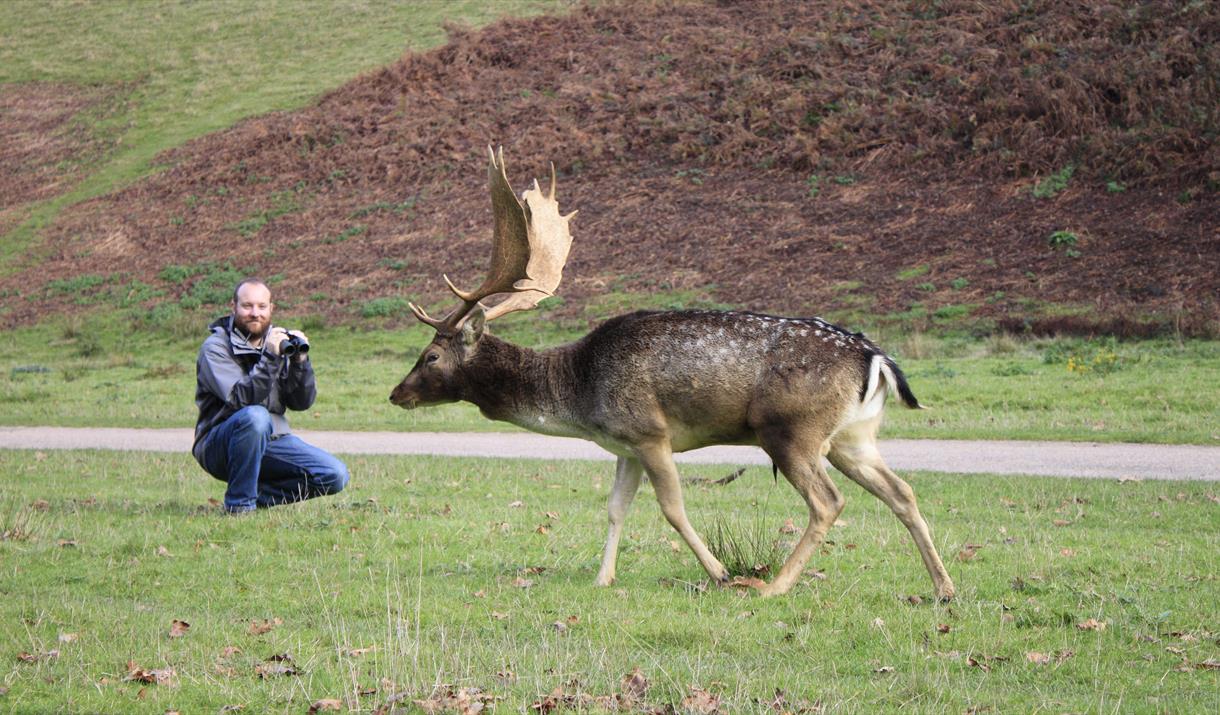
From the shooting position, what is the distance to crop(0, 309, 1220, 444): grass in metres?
17.5

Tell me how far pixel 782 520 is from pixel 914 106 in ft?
97.3

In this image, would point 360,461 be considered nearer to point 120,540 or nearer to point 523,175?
point 120,540

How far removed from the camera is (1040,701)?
19.5ft

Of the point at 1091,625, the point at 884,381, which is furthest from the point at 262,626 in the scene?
the point at 1091,625

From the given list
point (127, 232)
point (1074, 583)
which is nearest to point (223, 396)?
point (1074, 583)

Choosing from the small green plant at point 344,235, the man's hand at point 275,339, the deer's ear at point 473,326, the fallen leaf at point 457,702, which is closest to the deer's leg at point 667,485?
the deer's ear at point 473,326

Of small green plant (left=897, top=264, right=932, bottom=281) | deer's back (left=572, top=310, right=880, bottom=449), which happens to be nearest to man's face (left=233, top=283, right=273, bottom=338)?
deer's back (left=572, top=310, right=880, bottom=449)

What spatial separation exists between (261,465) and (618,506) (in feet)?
14.4

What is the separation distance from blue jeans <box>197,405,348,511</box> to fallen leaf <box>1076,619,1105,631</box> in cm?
742

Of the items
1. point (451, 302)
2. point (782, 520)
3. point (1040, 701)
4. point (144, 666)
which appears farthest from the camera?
point (451, 302)

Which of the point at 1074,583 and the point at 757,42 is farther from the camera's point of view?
the point at 757,42

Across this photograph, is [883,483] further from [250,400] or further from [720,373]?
[250,400]

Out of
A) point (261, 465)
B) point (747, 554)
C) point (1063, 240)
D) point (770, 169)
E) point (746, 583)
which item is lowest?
A: point (770, 169)

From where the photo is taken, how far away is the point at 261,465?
1203 centimetres
